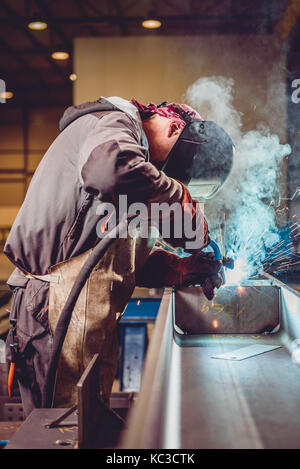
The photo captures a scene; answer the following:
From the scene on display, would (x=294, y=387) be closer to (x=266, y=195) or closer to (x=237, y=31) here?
(x=266, y=195)

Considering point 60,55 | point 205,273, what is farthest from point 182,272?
point 60,55

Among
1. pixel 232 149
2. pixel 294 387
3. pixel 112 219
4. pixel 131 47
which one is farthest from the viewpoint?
pixel 131 47

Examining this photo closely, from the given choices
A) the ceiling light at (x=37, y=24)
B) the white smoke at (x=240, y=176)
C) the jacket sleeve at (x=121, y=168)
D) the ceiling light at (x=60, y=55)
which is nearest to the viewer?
the jacket sleeve at (x=121, y=168)

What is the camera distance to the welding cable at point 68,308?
1.36 meters

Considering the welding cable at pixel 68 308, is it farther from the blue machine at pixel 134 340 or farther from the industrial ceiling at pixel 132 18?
the industrial ceiling at pixel 132 18

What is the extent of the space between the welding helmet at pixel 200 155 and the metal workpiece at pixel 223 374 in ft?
1.43

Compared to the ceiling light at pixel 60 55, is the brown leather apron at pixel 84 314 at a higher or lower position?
lower

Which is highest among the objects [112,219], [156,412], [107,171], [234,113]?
[234,113]

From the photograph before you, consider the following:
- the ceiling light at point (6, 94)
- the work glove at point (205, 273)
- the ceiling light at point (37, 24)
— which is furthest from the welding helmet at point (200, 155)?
the ceiling light at point (6, 94)

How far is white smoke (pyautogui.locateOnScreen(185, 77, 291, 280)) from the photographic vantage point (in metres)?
3.03
